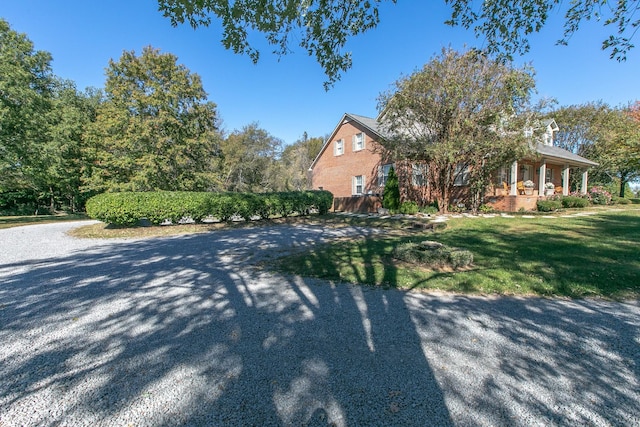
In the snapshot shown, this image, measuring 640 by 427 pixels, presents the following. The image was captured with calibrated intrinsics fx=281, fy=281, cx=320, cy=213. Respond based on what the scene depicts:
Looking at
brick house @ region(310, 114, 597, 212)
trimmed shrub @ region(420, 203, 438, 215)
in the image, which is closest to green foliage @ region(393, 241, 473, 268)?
trimmed shrub @ region(420, 203, 438, 215)

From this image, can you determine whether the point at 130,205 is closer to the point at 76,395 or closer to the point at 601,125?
the point at 76,395

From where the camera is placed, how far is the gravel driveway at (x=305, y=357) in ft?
6.28

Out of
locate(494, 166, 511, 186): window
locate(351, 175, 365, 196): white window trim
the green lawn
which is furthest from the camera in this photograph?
locate(351, 175, 365, 196): white window trim

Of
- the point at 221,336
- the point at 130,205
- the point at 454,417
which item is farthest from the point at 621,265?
the point at 130,205

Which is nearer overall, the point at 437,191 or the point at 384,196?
the point at 437,191

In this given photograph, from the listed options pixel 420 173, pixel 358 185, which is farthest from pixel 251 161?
pixel 420 173

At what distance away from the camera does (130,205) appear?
418 inches

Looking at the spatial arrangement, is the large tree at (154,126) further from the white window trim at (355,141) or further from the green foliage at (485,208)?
the green foliage at (485,208)

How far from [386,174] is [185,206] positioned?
12.4 metres

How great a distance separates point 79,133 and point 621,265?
30848 mm

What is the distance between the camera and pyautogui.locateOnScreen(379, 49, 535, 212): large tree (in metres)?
12.1

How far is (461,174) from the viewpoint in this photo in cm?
1573

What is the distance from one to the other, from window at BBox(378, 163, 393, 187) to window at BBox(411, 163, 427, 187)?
1645 millimetres

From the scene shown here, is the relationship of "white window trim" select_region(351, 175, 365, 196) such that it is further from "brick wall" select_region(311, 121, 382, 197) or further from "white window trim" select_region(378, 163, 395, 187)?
"white window trim" select_region(378, 163, 395, 187)
